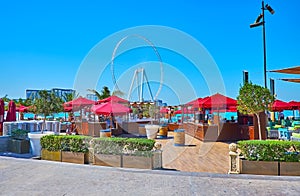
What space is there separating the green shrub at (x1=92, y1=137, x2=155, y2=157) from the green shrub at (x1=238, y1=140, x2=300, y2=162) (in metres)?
1.91

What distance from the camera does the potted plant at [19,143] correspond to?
7.47 meters

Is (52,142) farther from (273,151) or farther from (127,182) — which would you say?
(273,151)

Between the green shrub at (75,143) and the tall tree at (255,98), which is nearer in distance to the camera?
the green shrub at (75,143)

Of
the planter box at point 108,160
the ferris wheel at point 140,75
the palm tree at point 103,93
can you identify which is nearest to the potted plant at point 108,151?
the planter box at point 108,160

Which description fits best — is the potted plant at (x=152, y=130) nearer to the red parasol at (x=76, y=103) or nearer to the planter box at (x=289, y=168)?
the red parasol at (x=76, y=103)

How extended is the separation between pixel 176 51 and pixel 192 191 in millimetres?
9136

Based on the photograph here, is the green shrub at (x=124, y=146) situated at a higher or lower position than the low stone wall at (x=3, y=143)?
higher

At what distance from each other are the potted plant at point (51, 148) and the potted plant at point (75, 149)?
132 millimetres

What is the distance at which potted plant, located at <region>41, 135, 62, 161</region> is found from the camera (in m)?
6.09

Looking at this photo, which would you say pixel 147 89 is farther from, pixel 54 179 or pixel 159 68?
pixel 54 179

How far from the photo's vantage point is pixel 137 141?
545 centimetres

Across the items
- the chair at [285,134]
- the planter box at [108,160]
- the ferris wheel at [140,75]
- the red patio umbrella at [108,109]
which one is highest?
the ferris wheel at [140,75]

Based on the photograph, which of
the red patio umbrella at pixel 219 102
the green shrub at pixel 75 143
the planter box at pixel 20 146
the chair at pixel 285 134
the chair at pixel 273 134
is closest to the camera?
the green shrub at pixel 75 143

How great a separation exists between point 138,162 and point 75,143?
1548 mm
